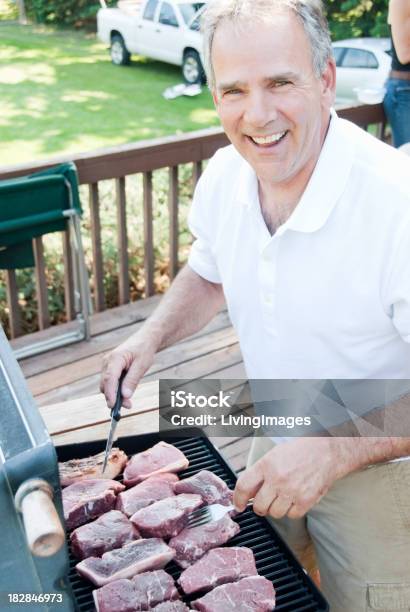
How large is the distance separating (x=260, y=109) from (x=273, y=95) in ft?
0.13

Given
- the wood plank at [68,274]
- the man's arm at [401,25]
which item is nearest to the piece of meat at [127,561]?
the wood plank at [68,274]

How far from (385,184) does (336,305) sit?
0.97 ft

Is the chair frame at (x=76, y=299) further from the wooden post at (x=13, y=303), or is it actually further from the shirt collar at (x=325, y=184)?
the shirt collar at (x=325, y=184)

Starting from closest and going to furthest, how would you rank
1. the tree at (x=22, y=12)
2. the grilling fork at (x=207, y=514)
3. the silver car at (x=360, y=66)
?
1. the grilling fork at (x=207, y=514)
2. the silver car at (x=360, y=66)
3. the tree at (x=22, y=12)

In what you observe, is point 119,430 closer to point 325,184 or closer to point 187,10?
point 325,184

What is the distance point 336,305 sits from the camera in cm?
170

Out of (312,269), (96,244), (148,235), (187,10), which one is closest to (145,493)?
(312,269)

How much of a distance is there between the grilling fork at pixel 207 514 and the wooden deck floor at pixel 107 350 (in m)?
1.25

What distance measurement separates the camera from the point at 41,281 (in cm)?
381

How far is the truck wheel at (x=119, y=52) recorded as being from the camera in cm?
1524

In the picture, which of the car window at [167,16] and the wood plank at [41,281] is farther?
the car window at [167,16]

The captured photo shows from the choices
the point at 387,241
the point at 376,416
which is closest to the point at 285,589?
the point at 376,416

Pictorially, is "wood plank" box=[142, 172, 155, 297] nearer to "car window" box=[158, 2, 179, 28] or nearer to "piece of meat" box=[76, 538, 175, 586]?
"piece of meat" box=[76, 538, 175, 586]

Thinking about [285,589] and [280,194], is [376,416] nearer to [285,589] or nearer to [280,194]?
[285,589]
